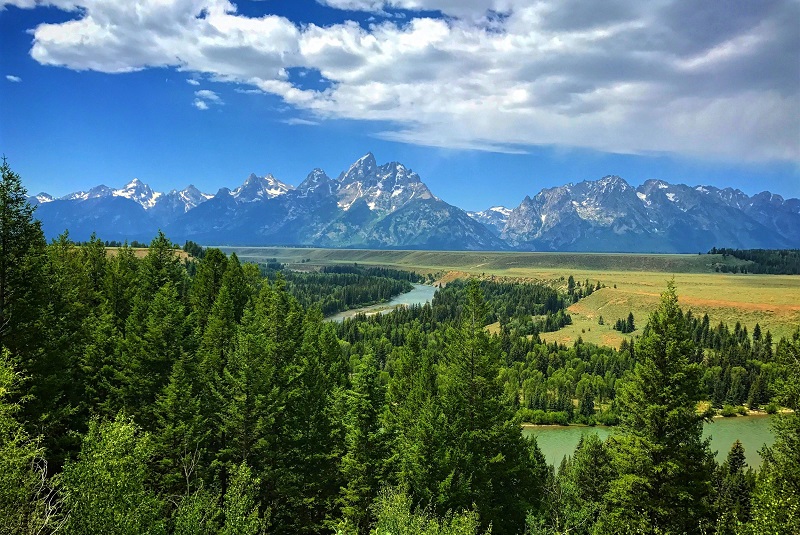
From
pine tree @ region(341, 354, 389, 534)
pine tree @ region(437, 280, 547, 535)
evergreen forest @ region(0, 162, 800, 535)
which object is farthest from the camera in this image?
pine tree @ region(341, 354, 389, 534)

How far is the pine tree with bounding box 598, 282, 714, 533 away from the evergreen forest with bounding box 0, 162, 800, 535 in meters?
0.10

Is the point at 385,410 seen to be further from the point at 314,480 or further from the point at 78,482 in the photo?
the point at 78,482

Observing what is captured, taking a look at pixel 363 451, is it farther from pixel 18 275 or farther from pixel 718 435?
pixel 718 435

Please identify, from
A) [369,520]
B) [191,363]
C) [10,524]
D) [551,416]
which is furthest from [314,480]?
[551,416]

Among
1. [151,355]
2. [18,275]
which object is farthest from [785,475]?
[18,275]

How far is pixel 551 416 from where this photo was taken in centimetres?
8900

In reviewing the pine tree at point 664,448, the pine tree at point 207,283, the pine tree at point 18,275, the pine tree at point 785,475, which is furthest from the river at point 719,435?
the pine tree at point 18,275

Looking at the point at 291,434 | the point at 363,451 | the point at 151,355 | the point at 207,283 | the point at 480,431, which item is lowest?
the point at 363,451

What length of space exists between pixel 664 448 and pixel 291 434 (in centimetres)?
2164

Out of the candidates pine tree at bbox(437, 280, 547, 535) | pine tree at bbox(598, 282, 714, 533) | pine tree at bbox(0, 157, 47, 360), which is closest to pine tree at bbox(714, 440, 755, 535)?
pine tree at bbox(437, 280, 547, 535)

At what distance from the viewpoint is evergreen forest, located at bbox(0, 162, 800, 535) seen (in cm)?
1881

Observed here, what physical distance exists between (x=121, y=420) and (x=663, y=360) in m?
24.9

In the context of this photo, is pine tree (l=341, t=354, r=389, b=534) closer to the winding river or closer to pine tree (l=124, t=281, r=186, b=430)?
pine tree (l=124, t=281, r=186, b=430)

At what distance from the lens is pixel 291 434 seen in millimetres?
31625
